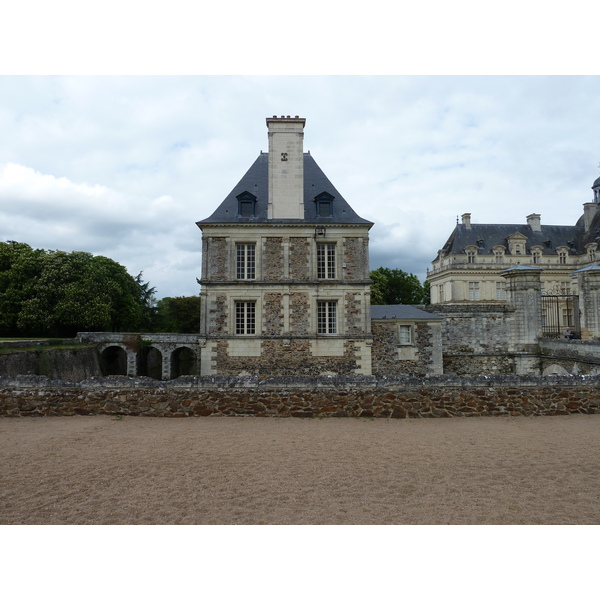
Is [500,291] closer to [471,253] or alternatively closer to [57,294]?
[471,253]

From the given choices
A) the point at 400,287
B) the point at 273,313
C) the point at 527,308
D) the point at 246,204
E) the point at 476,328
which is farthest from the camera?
the point at 400,287

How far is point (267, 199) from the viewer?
1888cm

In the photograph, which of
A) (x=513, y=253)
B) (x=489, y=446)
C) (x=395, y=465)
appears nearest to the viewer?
(x=395, y=465)

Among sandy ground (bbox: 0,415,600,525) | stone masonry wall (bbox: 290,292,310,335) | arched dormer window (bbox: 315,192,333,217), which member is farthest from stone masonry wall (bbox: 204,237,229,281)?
sandy ground (bbox: 0,415,600,525)

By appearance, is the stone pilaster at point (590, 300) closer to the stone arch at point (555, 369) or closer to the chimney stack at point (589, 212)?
the stone arch at point (555, 369)

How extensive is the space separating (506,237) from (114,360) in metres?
36.6

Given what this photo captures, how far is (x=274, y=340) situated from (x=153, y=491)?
1297 cm

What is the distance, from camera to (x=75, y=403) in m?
9.04

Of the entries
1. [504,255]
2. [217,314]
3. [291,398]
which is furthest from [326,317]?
[504,255]

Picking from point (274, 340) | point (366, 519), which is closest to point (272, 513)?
point (366, 519)

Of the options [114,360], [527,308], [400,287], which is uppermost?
[400,287]

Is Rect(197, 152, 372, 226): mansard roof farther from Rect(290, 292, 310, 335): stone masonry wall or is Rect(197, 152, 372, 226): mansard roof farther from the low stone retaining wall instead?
the low stone retaining wall

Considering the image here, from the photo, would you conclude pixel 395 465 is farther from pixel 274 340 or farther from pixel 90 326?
pixel 90 326

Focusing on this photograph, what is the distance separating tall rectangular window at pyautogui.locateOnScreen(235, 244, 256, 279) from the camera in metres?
18.1
